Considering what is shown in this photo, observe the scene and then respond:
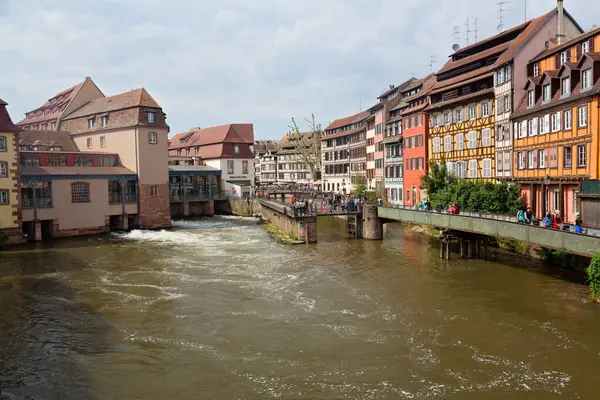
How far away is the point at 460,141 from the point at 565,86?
13113 mm

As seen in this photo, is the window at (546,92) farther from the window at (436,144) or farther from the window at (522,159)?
the window at (436,144)

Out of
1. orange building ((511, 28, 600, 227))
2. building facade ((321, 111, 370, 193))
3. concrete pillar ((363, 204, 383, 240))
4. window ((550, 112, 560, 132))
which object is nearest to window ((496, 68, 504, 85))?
orange building ((511, 28, 600, 227))

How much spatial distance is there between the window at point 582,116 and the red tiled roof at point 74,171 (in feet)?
120

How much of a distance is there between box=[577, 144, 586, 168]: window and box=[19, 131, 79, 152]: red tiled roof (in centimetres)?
4725

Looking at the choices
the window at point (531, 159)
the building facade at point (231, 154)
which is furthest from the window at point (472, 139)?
the building facade at point (231, 154)

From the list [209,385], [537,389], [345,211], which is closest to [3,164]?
[345,211]

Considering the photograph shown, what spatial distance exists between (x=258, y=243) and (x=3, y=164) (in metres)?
19.9

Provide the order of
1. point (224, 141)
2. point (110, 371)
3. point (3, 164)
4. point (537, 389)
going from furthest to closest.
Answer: point (224, 141) → point (3, 164) → point (110, 371) → point (537, 389)

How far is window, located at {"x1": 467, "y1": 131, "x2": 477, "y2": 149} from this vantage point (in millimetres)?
40953

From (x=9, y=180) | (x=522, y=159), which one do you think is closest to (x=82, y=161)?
(x=9, y=180)

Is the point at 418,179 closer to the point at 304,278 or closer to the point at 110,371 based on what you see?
the point at 304,278

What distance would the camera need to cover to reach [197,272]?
95.9 feet

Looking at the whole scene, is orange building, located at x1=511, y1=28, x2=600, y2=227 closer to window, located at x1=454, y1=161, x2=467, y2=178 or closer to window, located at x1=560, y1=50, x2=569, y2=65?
window, located at x1=560, y1=50, x2=569, y2=65

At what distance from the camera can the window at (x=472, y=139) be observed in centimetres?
4095
